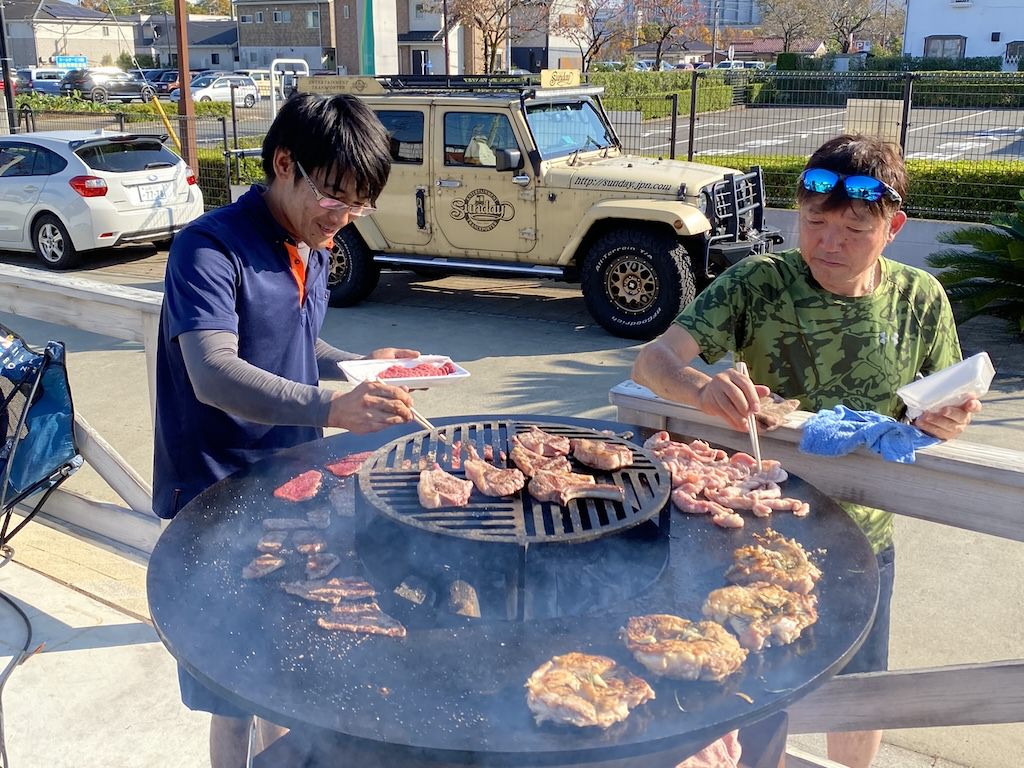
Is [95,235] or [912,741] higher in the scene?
[95,235]

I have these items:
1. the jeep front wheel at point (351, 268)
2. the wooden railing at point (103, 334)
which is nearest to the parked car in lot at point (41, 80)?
the jeep front wheel at point (351, 268)

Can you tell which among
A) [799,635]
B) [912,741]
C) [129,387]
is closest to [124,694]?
[799,635]

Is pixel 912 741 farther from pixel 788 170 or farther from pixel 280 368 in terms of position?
pixel 788 170

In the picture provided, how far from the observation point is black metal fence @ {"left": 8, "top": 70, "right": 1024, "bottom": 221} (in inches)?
426

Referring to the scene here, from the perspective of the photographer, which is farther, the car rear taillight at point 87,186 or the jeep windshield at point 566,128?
the car rear taillight at point 87,186

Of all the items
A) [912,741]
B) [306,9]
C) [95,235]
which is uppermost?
[306,9]

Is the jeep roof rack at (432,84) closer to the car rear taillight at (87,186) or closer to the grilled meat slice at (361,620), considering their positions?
the car rear taillight at (87,186)

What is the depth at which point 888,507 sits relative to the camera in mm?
2480

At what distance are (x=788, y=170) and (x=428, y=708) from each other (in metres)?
11.8

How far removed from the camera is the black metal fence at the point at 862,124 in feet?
35.5

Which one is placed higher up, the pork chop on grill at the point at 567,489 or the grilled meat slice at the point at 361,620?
the pork chop on grill at the point at 567,489

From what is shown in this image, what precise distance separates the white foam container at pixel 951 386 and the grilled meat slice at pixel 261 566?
1.52 meters

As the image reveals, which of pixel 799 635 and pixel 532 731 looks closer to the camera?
pixel 532 731

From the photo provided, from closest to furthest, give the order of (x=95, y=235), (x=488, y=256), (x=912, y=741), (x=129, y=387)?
(x=912, y=741) < (x=129, y=387) < (x=488, y=256) < (x=95, y=235)
